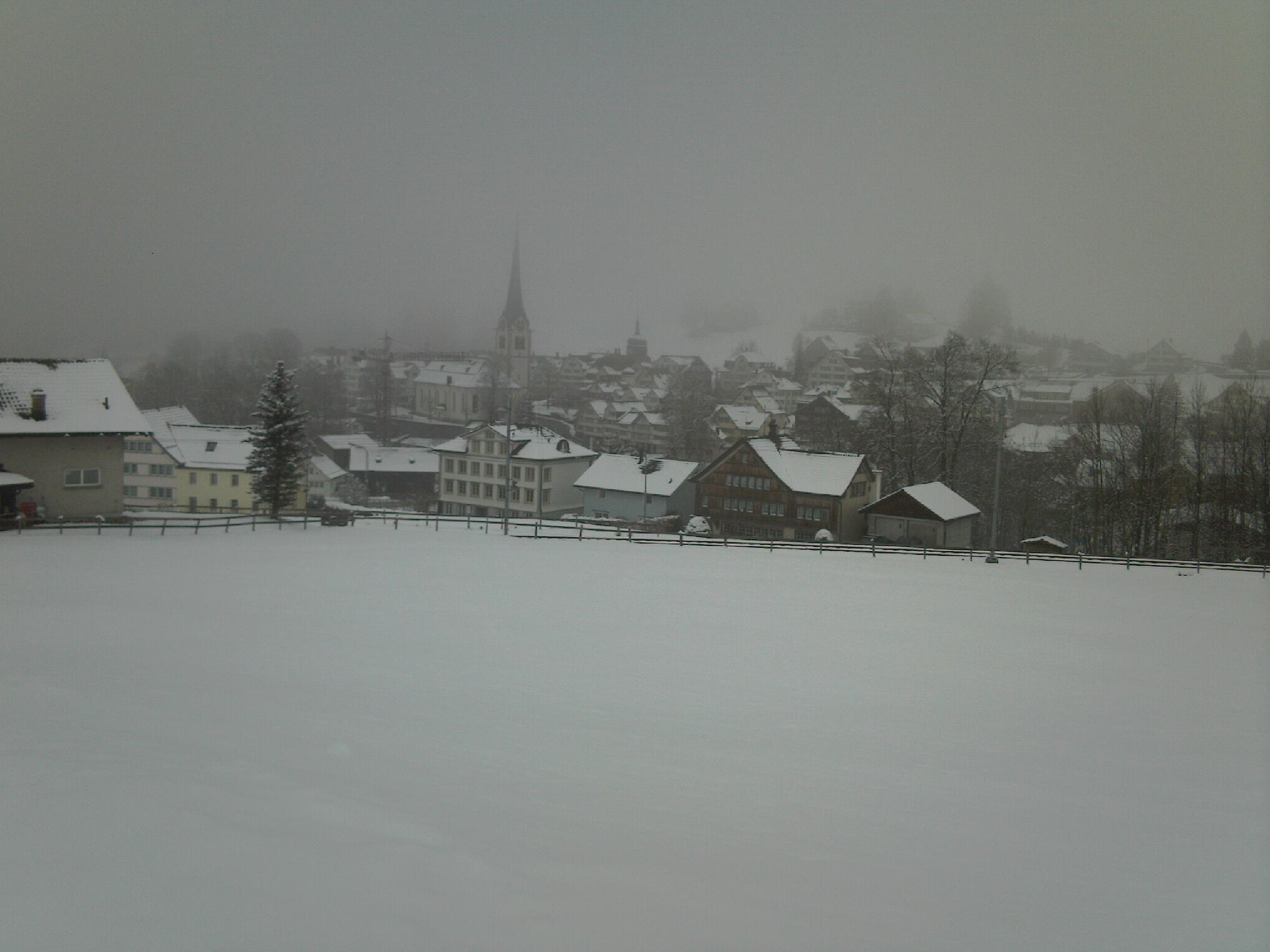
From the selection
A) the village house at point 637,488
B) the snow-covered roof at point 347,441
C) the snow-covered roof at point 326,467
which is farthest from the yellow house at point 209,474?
the village house at point 637,488

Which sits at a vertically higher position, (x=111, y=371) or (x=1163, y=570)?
(x=111, y=371)

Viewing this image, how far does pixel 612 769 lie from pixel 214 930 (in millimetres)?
3746

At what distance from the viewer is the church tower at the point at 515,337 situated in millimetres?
78394

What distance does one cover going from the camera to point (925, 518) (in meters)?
30.3

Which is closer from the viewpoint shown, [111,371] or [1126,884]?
[1126,884]

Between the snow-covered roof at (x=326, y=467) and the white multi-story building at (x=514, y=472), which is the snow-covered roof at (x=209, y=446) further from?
the white multi-story building at (x=514, y=472)

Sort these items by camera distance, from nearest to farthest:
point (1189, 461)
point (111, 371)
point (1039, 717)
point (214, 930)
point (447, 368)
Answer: point (214, 930) → point (1039, 717) → point (111, 371) → point (1189, 461) → point (447, 368)

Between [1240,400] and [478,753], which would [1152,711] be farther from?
[1240,400]

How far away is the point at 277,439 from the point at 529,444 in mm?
15186

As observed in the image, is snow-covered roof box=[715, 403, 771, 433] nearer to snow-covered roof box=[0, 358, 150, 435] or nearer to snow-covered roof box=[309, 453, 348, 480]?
snow-covered roof box=[309, 453, 348, 480]

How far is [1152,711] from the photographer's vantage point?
11.2m

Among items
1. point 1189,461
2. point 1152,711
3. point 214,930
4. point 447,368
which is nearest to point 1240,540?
point 1189,461

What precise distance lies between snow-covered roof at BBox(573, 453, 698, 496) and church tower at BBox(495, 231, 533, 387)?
1582 inches

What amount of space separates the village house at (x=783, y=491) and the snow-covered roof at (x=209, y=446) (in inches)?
812
